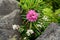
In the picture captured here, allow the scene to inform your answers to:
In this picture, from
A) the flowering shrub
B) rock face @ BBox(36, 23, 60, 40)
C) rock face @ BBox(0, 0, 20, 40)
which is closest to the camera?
rock face @ BBox(36, 23, 60, 40)

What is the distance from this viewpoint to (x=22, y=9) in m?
5.36

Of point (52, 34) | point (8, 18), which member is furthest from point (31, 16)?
point (52, 34)

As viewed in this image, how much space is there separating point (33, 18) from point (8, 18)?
0.73 meters

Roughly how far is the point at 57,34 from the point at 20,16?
1.34m

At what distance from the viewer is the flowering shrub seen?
4.90 metres

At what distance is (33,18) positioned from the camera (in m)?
4.83

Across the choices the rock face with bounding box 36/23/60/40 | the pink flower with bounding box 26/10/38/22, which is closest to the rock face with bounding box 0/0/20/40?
the pink flower with bounding box 26/10/38/22

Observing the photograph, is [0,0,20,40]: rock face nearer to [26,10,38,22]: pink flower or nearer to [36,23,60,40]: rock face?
[26,10,38,22]: pink flower

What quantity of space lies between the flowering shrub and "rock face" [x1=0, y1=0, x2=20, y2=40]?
188 millimetres

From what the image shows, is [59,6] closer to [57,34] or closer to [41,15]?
[41,15]

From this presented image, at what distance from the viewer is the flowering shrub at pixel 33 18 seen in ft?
16.1

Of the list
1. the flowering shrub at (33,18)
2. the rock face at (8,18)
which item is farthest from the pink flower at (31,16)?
the rock face at (8,18)

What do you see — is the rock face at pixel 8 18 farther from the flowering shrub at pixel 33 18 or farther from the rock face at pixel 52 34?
the rock face at pixel 52 34

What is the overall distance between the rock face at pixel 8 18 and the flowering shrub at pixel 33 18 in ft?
0.62
